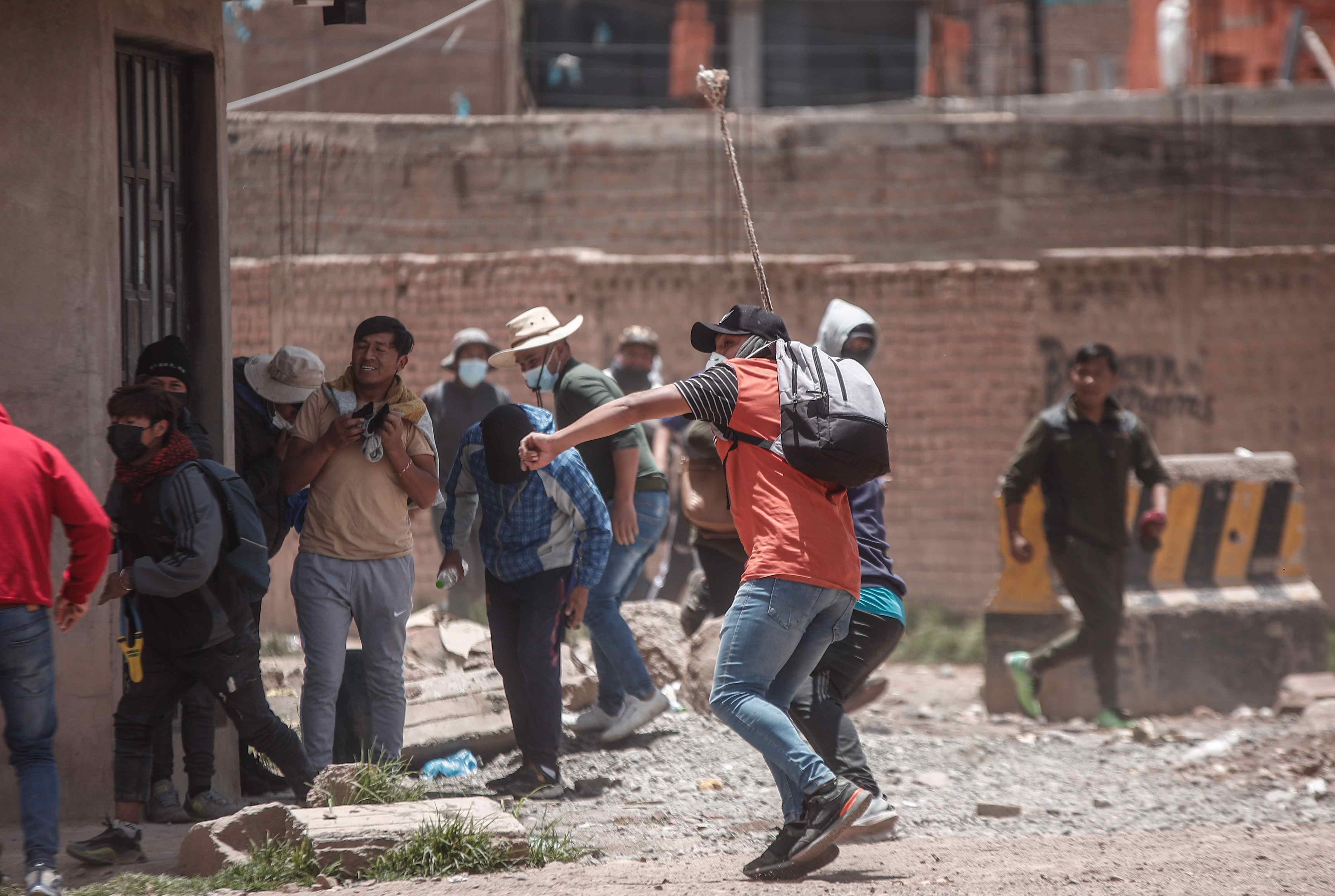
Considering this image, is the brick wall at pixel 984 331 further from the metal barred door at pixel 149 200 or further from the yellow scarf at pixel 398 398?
the yellow scarf at pixel 398 398

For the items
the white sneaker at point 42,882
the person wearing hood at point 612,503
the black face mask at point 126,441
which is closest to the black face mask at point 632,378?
the person wearing hood at point 612,503

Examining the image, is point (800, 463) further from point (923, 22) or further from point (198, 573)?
point (923, 22)

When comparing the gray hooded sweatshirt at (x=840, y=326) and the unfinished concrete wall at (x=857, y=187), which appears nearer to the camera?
the gray hooded sweatshirt at (x=840, y=326)

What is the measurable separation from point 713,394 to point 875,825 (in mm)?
1665

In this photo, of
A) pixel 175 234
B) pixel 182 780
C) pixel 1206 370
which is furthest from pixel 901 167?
pixel 182 780

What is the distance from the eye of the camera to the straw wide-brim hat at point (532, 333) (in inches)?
220

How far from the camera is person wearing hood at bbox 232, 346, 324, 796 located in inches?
197

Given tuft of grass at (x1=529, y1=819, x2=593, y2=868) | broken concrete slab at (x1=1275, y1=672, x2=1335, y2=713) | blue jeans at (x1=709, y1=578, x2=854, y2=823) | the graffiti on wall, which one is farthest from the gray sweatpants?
the graffiti on wall

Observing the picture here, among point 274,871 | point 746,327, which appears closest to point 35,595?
point 274,871

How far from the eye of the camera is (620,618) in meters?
6.00

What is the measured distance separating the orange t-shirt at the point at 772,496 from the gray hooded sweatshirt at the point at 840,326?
135 centimetres

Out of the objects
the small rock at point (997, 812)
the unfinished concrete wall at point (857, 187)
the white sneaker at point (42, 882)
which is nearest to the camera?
the white sneaker at point (42, 882)

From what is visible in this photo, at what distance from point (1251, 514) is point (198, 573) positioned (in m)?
6.11

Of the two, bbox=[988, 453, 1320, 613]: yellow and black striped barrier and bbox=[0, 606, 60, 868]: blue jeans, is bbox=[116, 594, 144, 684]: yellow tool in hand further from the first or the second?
bbox=[988, 453, 1320, 613]: yellow and black striped barrier
